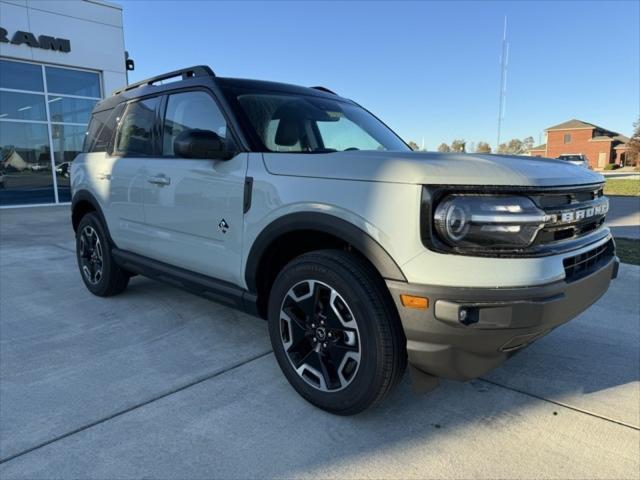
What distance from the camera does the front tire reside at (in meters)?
2.19

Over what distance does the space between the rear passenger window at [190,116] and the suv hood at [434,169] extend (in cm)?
78

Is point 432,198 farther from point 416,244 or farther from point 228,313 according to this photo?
point 228,313

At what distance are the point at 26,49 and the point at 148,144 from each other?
13.2 m

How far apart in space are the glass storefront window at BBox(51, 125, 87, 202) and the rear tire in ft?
37.9

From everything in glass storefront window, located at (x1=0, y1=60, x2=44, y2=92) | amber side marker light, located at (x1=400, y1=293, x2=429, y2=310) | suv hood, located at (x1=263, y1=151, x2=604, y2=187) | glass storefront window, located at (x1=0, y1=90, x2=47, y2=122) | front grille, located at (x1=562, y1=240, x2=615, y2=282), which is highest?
glass storefront window, located at (x1=0, y1=60, x2=44, y2=92)

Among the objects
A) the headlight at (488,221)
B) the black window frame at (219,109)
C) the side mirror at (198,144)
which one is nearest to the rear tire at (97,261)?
the black window frame at (219,109)

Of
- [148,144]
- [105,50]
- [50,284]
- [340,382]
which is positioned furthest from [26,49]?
[340,382]

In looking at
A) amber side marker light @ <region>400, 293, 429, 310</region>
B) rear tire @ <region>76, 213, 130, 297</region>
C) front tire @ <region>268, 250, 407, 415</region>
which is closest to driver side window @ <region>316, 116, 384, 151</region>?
front tire @ <region>268, 250, 407, 415</region>

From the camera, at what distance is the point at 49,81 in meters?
14.5

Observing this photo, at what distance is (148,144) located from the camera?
3.70 m

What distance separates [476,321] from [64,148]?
53.7 ft

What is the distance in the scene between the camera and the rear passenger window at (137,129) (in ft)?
12.1

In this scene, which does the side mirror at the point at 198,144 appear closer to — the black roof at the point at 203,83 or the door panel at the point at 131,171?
the black roof at the point at 203,83

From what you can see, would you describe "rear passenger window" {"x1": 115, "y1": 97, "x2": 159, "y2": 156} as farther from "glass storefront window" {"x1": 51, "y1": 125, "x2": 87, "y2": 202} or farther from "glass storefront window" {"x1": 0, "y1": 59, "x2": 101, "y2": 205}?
"glass storefront window" {"x1": 51, "y1": 125, "x2": 87, "y2": 202}
